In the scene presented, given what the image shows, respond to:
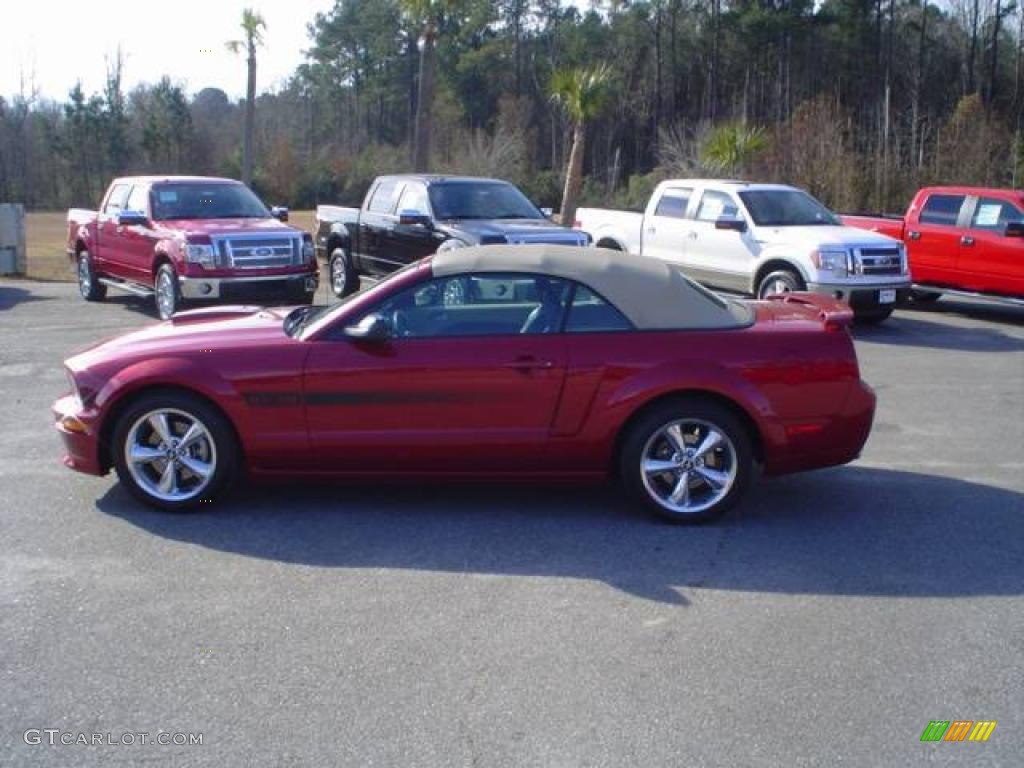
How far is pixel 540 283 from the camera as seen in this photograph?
256 inches

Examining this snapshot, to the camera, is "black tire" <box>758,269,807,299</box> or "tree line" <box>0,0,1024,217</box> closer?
"black tire" <box>758,269,807,299</box>

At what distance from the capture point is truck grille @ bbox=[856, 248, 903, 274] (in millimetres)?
14445

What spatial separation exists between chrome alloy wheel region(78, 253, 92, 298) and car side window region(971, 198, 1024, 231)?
41.0 feet

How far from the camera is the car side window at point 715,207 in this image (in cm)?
1573

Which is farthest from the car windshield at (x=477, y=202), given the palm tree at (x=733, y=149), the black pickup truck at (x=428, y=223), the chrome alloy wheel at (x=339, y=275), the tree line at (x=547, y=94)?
the tree line at (x=547, y=94)

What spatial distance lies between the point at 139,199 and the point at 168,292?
1868 mm

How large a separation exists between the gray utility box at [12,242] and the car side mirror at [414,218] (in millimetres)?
8805

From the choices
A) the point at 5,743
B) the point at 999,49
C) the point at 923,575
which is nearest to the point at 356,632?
the point at 5,743

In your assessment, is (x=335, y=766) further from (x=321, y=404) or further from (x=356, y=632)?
(x=321, y=404)

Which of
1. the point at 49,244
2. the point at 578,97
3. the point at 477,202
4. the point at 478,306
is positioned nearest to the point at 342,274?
the point at 477,202

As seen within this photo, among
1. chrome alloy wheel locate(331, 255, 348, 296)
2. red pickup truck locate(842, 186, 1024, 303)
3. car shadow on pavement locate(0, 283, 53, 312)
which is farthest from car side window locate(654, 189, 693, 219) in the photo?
car shadow on pavement locate(0, 283, 53, 312)

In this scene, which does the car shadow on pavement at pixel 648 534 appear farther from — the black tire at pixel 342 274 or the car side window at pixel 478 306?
the black tire at pixel 342 274

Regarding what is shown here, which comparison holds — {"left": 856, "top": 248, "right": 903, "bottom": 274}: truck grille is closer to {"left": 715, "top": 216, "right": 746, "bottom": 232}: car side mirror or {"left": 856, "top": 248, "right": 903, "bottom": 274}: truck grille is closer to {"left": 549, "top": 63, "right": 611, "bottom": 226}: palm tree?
{"left": 715, "top": 216, "right": 746, "bottom": 232}: car side mirror

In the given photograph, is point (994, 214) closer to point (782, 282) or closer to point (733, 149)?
point (782, 282)
